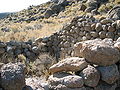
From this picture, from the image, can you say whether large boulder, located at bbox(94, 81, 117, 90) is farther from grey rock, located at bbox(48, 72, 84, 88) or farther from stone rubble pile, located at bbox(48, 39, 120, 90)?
grey rock, located at bbox(48, 72, 84, 88)

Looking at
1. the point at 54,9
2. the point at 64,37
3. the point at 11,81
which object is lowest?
the point at 54,9

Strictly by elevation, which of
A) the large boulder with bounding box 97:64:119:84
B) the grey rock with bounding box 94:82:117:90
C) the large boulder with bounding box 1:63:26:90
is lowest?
the grey rock with bounding box 94:82:117:90

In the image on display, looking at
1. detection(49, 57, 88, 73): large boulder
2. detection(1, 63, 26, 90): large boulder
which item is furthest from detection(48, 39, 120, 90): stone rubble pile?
detection(1, 63, 26, 90): large boulder

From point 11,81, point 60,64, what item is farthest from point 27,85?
point 60,64

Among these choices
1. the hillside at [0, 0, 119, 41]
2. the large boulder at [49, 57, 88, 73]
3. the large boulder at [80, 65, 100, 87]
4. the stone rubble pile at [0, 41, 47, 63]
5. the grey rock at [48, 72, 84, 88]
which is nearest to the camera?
the grey rock at [48, 72, 84, 88]

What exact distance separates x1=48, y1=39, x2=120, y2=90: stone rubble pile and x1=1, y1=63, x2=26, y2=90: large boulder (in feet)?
2.14

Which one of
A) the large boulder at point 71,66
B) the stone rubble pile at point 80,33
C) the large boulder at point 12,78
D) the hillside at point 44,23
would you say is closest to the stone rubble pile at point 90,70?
the large boulder at point 71,66

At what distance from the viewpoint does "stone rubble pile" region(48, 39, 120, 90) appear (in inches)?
130

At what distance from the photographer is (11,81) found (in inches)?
112

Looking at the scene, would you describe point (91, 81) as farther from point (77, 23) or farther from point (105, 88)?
point (77, 23)

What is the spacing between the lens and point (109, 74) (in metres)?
3.61

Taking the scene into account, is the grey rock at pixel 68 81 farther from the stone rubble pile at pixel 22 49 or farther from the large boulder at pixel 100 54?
the stone rubble pile at pixel 22 49

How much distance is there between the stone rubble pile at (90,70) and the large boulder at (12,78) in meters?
0.65

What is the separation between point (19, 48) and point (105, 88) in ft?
16.4
